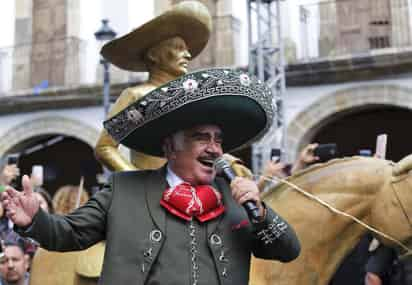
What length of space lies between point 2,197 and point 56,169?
1461cm

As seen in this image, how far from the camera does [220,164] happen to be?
6.98ft

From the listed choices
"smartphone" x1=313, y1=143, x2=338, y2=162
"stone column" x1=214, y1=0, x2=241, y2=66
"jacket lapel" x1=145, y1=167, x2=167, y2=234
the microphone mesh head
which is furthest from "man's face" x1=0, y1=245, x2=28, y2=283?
"stone column" x1=214, y1=0, x2=241, y2=66

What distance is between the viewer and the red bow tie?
7.20 ft

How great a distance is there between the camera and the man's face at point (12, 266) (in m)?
4.52

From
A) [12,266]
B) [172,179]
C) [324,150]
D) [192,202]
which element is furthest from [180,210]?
[12,266]

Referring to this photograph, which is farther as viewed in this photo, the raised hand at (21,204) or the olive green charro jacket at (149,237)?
the olive green charro jacket at (149,237)

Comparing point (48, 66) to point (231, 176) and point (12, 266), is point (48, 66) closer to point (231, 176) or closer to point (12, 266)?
point (12, 266)

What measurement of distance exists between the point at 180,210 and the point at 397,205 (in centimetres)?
105

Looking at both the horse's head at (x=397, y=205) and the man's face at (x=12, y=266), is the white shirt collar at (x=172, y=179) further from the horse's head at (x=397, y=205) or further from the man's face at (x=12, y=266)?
the man's face at (x=12, y=266)

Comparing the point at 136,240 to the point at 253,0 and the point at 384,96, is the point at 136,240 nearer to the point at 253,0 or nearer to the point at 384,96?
the point at 253,0

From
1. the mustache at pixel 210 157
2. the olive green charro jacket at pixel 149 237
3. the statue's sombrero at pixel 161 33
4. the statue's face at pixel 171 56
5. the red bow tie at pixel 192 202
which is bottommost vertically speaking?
the olive green charro jacket at pixel 149 237

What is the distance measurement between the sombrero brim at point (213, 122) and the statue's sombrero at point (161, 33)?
3.13ft

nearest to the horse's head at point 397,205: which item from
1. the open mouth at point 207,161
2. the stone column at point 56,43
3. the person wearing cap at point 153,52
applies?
the open mouth at point 207,161

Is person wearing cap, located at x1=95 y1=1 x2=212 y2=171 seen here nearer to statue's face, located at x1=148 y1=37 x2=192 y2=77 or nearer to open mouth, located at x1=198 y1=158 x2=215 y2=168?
statue's face, located at x1=148 y1=37 x2=192 y2=77
